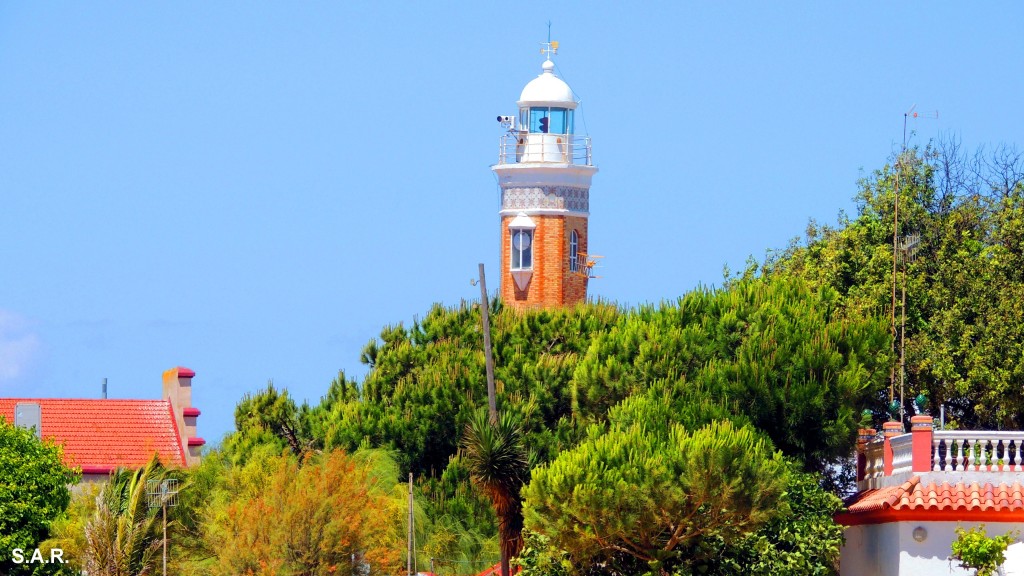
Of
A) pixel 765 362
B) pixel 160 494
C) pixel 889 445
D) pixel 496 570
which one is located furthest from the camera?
pixel 496 570

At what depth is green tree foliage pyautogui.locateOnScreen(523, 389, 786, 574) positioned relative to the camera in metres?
34.7

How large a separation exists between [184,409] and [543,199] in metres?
12.3

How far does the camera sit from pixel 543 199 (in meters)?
61.5

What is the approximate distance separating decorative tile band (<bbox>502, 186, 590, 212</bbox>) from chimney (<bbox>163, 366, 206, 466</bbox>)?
10.9 m

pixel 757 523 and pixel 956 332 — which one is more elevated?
pixel 956 332

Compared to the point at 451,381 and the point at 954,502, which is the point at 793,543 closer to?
the point at 954,502

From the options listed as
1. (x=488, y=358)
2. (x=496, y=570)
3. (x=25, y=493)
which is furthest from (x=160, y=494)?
(x=488, y=358)

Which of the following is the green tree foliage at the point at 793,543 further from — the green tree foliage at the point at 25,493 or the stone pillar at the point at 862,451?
the green tree foliage at the point at 25,493

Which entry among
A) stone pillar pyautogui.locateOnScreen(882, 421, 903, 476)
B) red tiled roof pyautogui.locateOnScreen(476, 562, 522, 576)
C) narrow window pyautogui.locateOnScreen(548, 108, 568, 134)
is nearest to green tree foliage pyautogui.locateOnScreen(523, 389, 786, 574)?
stone pillar pyautogui.locateOnScreen(882, 421, 903, 476)

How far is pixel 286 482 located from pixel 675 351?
27.3 ft

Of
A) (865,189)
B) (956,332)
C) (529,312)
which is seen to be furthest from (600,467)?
(529,312)

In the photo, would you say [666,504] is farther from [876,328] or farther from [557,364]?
[557,364]

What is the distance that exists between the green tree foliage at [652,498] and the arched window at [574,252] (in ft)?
85.9

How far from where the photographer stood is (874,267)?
4656 centimetres
